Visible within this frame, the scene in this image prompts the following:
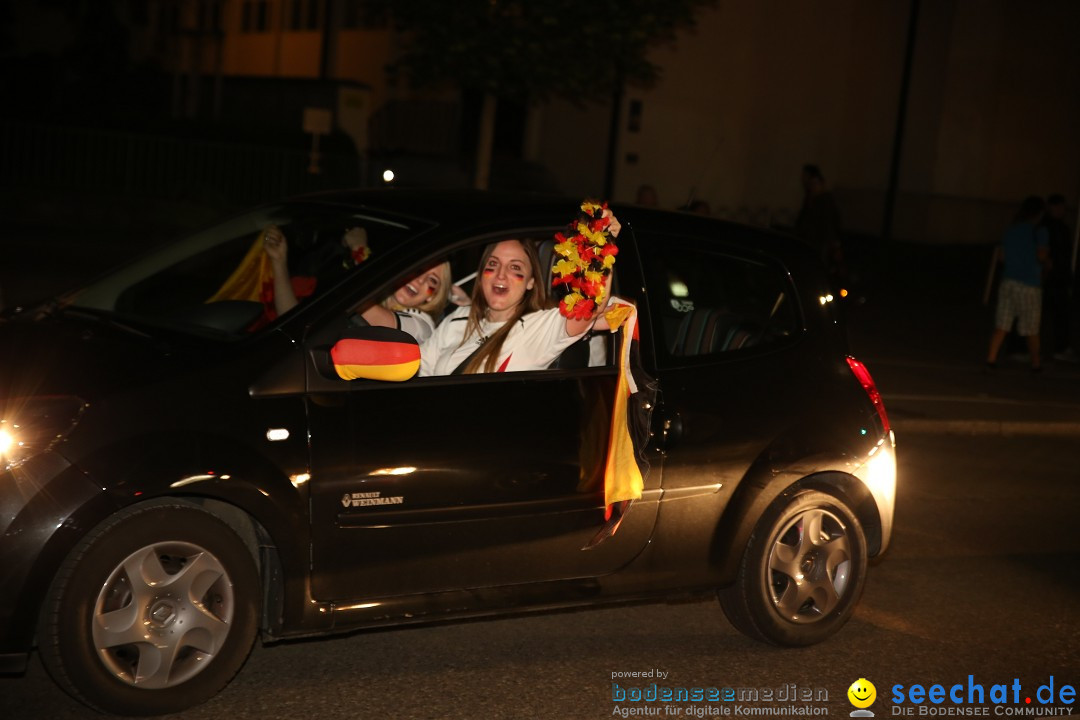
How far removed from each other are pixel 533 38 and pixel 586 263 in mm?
8653

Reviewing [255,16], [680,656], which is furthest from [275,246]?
[255,16]

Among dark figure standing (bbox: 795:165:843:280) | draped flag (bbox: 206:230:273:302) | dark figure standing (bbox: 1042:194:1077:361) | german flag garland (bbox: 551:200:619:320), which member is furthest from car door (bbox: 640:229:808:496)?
dark figure standing (bbox: 1042:194:1077:361)

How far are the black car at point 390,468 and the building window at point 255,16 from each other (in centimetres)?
3267

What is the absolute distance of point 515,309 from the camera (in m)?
5.35

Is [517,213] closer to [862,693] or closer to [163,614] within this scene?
[163,614]

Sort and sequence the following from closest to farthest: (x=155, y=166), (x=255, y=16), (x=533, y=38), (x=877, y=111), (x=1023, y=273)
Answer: (x=533, y=38) < (x=1023, y=273) < (x=155, y=166) < (x=877, y=111) < (x=255, y=16)

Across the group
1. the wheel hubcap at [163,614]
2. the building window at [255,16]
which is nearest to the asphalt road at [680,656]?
the wheel hubcap at [163,614]

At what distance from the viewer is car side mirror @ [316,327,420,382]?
4422 mm

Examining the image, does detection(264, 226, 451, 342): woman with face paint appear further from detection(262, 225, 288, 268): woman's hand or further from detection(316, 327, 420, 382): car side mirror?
detection(316, 327, 420, 382): car side mirror

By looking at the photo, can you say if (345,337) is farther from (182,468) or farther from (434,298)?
(434,298)

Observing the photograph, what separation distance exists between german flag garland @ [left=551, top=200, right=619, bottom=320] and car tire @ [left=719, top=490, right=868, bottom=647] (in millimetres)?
1228

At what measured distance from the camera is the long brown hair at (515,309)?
507cm

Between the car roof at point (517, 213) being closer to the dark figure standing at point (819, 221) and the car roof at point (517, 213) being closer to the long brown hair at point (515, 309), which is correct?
the long brown hair at point (515, 309)

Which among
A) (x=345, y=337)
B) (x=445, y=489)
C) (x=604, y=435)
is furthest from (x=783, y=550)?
(x=345, y=337)
